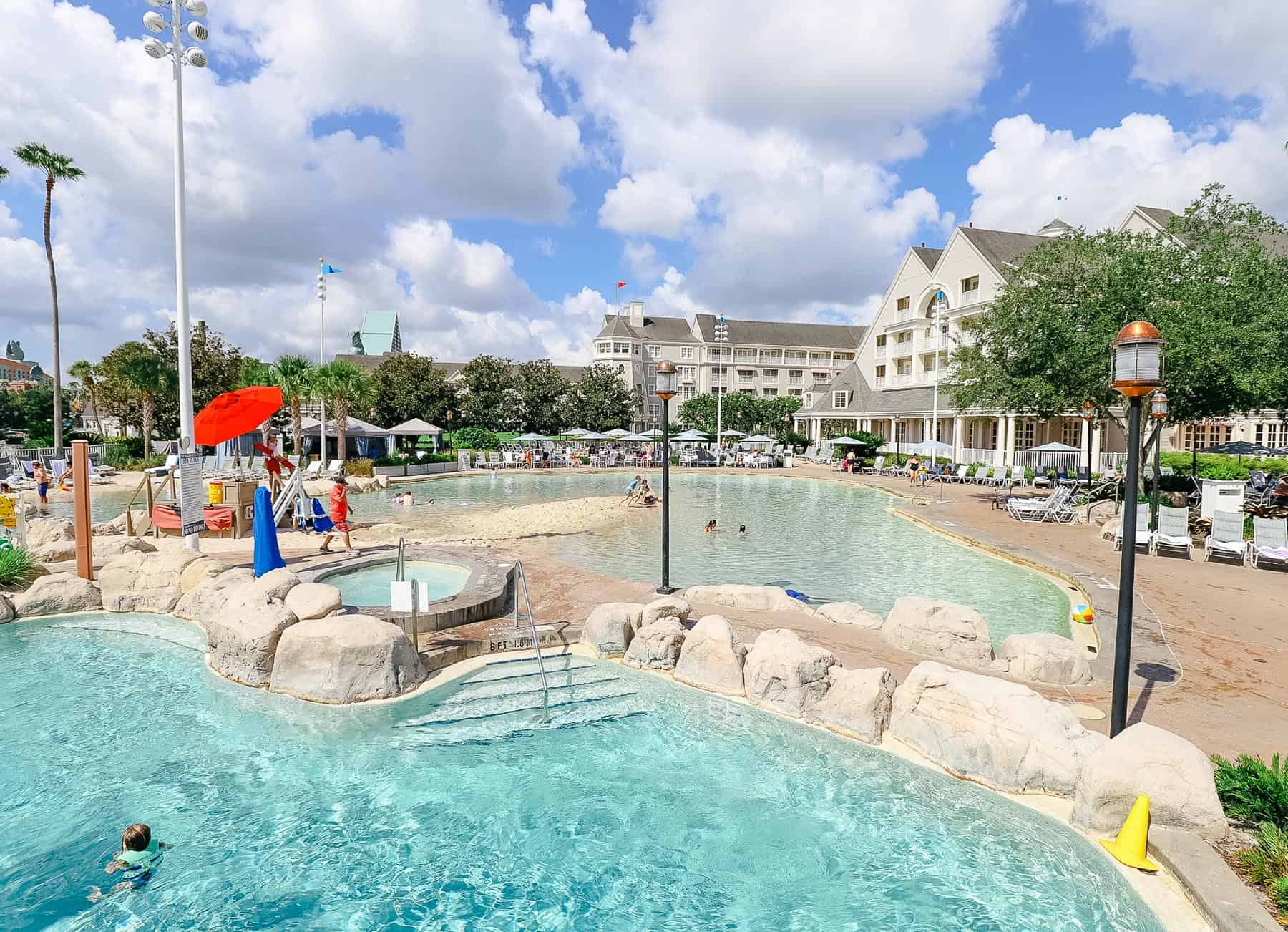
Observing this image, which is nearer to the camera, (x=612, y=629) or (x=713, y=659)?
(x=713, y=659)

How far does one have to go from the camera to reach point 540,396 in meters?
58.1

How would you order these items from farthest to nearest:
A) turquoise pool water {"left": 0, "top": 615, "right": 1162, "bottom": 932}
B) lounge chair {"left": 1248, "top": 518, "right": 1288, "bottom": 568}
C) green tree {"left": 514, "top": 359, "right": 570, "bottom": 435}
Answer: green tree {"left": 514, "top": 359, "right": 570, "bottom": 435} → lounge chair {"left": 1248, "top": 518, "right": 1288, "bottom": 568} → turquoise pool water {"left": 0, "top": 615, "right": 1162, "bottom": 932}

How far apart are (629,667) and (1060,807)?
474 centimetres

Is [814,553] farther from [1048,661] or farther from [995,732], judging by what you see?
[995,732]

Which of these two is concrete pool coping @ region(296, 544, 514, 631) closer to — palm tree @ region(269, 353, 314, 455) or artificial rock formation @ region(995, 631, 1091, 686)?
artificial rock formation @ region(995, 631, 1091, 686)

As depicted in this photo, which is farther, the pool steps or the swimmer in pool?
the pool steps

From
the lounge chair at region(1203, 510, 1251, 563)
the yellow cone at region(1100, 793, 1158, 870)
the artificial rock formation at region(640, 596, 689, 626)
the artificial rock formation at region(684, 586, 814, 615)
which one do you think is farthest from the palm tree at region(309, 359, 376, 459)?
the yellow cone at region(1100, 793, 1158, 870)

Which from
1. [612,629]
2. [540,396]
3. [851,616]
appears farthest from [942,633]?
[540,396]

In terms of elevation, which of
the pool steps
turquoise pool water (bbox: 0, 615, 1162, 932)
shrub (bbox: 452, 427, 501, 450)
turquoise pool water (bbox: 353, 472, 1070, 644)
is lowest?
turquoise pool water (bbox: 0, 615, 1162, 932)

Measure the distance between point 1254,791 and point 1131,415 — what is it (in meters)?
2.92

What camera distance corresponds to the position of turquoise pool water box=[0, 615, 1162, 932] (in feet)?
15.8

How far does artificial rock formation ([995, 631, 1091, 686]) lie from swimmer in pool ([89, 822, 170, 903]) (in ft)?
27.7

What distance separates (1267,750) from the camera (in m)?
6.08

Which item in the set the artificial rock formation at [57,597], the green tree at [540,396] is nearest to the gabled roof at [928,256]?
the green tree at [540,396]
